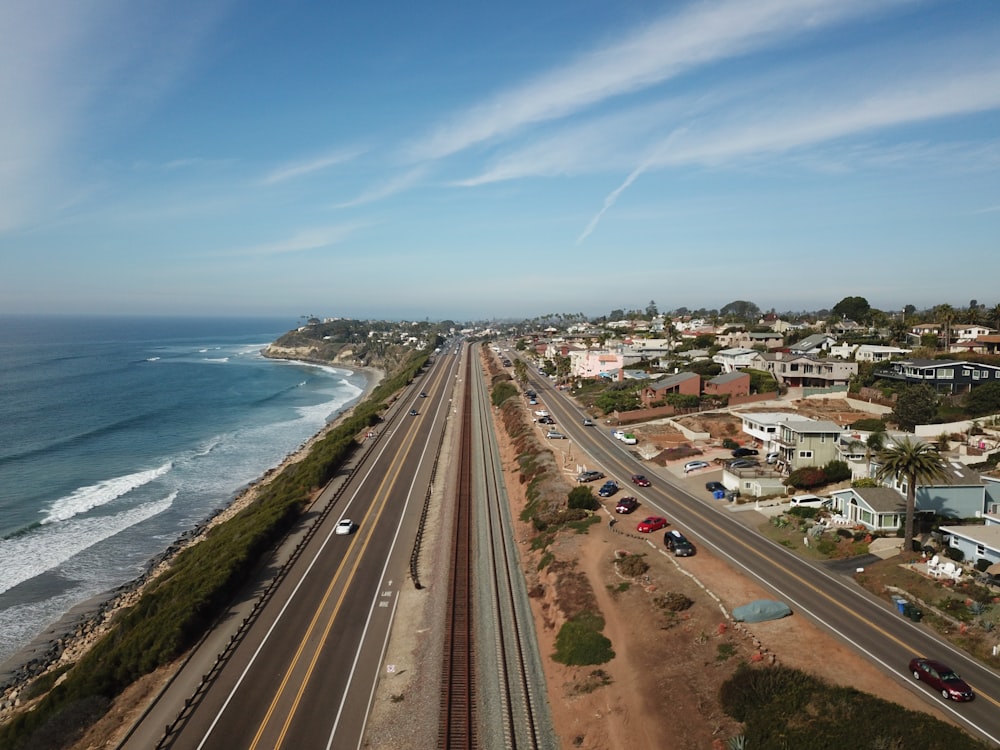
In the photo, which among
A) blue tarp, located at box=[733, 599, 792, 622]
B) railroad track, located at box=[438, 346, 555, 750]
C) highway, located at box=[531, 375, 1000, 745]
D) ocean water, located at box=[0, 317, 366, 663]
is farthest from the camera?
ocean water, located at box=[0, 317, 366, 663]

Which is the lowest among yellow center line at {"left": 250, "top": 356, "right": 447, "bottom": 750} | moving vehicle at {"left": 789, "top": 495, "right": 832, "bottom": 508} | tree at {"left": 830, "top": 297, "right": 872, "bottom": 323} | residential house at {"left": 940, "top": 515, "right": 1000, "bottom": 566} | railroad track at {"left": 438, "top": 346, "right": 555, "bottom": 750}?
railroad track at {"left": 438, "top": 346, "right": 555, "bottom": 750}

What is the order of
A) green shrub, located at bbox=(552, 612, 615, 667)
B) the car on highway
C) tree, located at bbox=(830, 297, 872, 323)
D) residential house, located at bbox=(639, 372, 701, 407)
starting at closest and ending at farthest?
the car on highway → green shrub, located at bbox=(552, 612, 615, 667) → residential house, located at bbox=(639, 372, 701, 407) → tree, located at bbox=(830, 297, 872, 323)

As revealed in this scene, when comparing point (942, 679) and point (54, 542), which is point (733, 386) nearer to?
point (942, 679)

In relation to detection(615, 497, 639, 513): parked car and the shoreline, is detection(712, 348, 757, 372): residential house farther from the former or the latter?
the shoreline

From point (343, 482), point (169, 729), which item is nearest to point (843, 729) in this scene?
point (169, 729)

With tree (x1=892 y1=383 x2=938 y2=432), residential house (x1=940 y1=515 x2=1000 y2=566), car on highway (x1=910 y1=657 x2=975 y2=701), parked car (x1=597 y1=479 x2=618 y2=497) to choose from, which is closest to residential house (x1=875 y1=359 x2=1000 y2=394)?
tree (x1=892 y1=383 x2=938 y2=432)

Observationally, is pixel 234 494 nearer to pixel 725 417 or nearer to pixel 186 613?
pixel 186 613

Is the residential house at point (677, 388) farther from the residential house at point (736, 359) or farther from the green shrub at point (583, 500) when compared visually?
the green shrub at point (583, 500)
